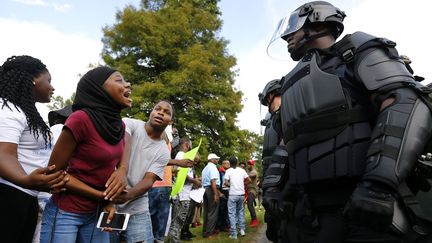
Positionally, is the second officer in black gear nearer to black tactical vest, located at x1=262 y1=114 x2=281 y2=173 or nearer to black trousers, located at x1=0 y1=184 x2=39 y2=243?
black tactical vest, located at x1=262 y1=114 x2=281 y2=173

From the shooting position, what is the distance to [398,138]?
1.92m

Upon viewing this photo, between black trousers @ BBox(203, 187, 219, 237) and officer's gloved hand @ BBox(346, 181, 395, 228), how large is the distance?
26.0ft

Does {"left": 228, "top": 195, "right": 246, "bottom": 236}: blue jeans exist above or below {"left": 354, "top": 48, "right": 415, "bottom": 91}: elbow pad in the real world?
below

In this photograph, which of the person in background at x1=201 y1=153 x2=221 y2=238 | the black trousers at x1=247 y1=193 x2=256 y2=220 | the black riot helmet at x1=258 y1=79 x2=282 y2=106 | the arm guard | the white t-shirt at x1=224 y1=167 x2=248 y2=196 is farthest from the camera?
the black trousers at x1=247 y1=193 x2=256 y2=220

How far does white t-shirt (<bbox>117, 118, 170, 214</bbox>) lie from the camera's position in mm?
3455

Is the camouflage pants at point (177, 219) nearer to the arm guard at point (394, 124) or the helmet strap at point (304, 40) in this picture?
the helmet strap at point (304, 40)

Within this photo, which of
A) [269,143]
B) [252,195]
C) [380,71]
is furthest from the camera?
[252,195]

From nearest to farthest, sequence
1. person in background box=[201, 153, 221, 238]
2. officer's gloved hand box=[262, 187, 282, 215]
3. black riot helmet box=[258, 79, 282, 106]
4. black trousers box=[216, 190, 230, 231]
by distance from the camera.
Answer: officer's gloved hand box=[262, 187, 282, 215] < black riot helmet box=[258, 79, 282, 106] < person in background box=[201, 153, 221, 238] < black trousers box=[216, 190, 230, 231]

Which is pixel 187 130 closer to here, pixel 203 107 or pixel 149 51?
pixel 203 107

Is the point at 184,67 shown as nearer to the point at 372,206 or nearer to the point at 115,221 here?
the point at 115,221

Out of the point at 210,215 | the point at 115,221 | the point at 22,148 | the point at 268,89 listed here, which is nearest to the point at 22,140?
the point at 22,148

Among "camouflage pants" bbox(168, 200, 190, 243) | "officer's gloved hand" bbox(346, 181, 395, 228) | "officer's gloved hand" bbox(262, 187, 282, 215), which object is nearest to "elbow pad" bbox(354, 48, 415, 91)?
"officer's gloved hand" bbox(346, 181, 395, 228)

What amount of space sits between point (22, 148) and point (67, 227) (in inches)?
24.1

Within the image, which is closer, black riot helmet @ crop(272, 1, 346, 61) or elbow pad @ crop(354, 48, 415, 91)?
elbow pad @ crop(354, 48, 415, 91)
